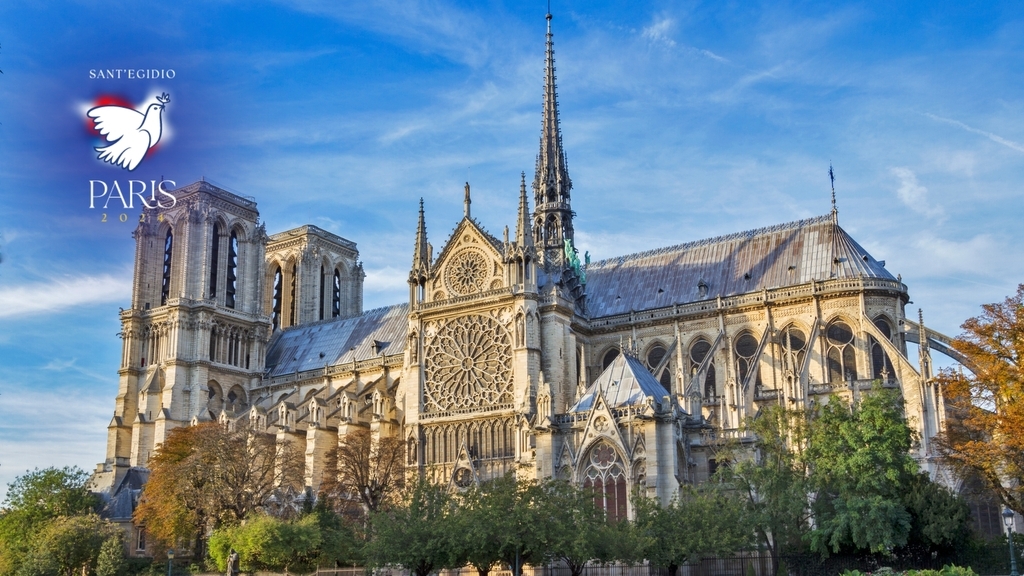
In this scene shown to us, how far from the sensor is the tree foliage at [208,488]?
53562 millimetres

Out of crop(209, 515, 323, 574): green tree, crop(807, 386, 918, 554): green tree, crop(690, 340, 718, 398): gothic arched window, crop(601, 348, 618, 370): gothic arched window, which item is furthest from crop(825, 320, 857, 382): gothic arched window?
crop(209, 515, 323, 574): green tree

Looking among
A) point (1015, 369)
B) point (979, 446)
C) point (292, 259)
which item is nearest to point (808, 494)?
point (979, 446)

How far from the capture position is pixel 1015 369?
39156 mm

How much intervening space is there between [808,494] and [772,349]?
18088 millimetres

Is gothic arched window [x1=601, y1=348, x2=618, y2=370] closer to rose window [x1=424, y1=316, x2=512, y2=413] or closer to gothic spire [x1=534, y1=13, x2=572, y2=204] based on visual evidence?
rose window [x1=424, y1=316, x2=512, y2=413]

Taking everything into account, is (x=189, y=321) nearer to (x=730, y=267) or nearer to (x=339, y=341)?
(x=339, y=341)

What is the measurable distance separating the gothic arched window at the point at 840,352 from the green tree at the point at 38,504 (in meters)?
39.9

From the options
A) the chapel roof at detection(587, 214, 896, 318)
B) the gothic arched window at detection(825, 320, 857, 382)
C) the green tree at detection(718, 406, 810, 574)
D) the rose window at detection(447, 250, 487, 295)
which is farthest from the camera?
the rose window at detection(447, 250, 487, 295)

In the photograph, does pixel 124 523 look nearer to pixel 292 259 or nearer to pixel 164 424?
pixel 164 424

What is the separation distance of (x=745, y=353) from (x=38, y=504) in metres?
38.9

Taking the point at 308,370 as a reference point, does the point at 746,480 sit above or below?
below

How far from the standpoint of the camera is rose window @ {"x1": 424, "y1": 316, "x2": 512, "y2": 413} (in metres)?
57.4

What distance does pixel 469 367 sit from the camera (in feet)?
192

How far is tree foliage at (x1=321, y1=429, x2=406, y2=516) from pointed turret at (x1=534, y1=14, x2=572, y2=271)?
16.4m
